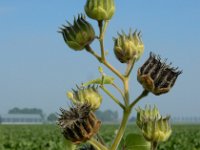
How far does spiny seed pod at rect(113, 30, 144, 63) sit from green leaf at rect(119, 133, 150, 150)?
33 cm

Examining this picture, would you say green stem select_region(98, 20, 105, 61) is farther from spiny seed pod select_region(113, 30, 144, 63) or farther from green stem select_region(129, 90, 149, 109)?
green stem select_region(129, 90, 149, 109)

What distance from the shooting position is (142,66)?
1868mm

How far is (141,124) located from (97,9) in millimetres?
440

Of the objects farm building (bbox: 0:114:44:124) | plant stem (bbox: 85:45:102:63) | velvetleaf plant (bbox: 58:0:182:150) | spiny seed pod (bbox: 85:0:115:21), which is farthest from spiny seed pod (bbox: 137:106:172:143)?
farm building (bbox: 0:114:44:124)

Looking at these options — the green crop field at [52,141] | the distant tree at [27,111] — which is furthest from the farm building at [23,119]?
the green crop field at [52,141]

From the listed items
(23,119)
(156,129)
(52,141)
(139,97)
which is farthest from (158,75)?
(23,119)

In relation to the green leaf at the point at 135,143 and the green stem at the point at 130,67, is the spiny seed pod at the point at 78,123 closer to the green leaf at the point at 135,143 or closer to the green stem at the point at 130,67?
the green stem at the point at 130,67

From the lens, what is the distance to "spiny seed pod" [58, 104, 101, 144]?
5.67 feet

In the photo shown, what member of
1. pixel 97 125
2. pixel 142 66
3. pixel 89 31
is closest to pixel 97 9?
pixel 89 31

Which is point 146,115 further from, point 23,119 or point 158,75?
point 23,119

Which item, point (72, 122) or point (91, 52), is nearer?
point (72, 122)

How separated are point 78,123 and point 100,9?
0.43 metres

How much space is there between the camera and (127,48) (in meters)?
1.90

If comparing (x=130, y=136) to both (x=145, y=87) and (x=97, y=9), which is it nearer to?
(x=145, y=87)
